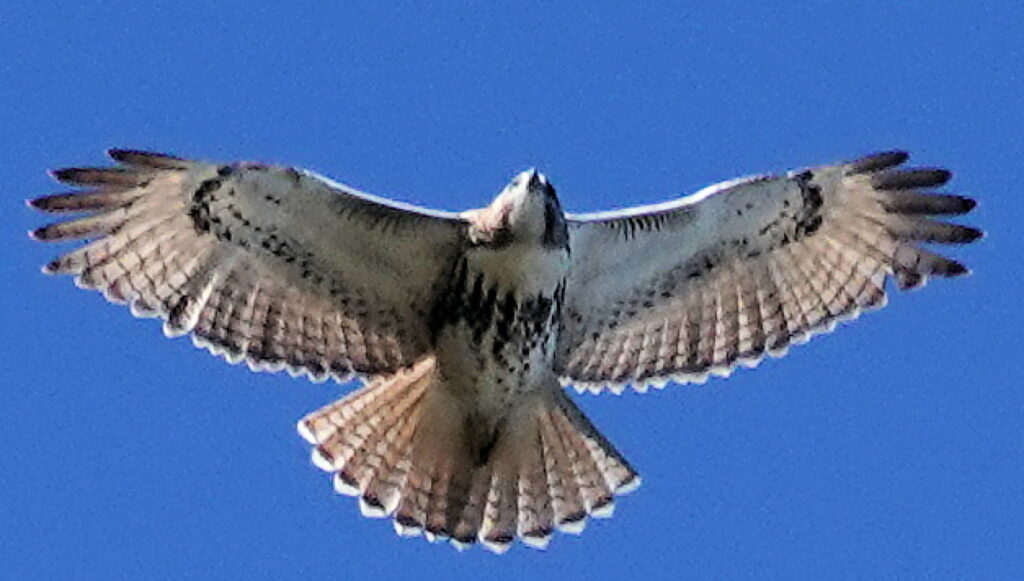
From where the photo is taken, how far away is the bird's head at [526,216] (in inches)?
560

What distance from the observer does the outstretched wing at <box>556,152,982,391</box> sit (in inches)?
601

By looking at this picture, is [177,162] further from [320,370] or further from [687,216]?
[687,216]

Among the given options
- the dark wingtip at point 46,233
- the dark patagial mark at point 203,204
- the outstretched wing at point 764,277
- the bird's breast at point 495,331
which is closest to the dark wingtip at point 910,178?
the outstretched wing at point 764,277

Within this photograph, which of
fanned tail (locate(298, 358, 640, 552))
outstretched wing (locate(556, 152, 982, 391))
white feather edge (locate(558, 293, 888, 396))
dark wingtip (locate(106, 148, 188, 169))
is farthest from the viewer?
white feather edge (locate(558, 293, 888, 396))

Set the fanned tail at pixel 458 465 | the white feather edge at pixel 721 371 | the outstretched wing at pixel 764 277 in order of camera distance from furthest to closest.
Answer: the white feather edge at pixel 721 371 < the outstretched wing at pixel 764 277 < the fanned tail at pixel 458 465

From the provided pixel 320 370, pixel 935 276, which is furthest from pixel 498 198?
pixel 935 276

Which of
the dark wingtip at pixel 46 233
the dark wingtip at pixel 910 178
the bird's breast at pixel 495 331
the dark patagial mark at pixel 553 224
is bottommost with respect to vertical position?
the bird's breast at pixel 495 331

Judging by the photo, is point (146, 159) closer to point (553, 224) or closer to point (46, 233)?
point (46, 233)

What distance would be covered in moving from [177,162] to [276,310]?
1.01 meters

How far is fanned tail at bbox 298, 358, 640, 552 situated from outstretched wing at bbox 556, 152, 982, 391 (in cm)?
42

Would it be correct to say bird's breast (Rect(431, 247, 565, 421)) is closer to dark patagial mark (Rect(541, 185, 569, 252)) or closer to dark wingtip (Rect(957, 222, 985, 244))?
dark patagial mark (Rect(541, 185, 569, 252))

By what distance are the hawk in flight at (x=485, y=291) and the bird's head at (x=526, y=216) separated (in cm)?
1

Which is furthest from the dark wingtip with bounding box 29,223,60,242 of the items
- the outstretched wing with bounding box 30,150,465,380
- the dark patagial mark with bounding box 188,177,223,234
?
the dark patagial mark with bounding box 188,177,223,234

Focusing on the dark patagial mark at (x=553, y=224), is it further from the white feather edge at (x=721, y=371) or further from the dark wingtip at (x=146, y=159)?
the dark wingtip at (x=146, y=159)
